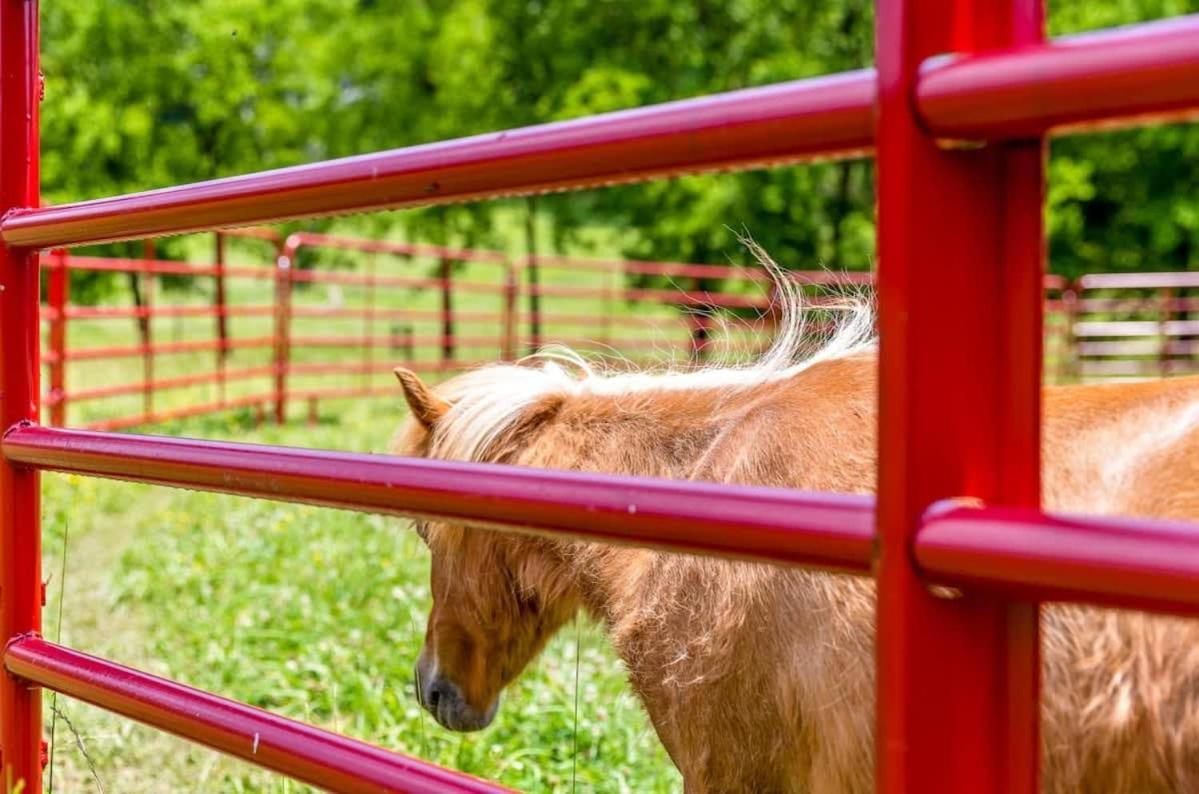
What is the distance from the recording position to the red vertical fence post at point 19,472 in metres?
1.96

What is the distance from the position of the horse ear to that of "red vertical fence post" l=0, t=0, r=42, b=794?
89 centimetres

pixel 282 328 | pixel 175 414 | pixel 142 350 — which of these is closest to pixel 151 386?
pixel 142 350

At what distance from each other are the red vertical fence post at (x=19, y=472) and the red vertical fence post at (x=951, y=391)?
1571mm

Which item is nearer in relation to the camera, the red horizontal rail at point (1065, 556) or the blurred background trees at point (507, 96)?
the red horizontal rail at point (1065, 556)

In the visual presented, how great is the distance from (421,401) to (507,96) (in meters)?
18.1

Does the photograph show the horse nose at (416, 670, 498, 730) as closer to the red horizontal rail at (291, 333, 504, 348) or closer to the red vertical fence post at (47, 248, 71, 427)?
the red vertical fence post at (47, 248, 71, 427)

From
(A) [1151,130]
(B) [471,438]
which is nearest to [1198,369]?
(A) [1151,130]

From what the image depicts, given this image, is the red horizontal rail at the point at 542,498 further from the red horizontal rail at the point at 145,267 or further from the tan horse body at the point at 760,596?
the red horizontal rail at the point at 145,267

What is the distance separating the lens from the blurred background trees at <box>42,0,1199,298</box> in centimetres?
1980

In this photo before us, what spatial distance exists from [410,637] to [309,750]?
2837mm

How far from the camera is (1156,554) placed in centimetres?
78

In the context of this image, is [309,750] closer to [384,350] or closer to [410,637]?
[410,637]

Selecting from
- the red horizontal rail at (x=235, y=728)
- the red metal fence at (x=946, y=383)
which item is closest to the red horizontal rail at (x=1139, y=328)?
the red horizontal rail at (x=235, y=728)

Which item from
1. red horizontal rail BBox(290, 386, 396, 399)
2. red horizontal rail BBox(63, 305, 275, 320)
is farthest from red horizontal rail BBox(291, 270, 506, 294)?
red horizontal rail BBox(290, 386, 396, 399)
